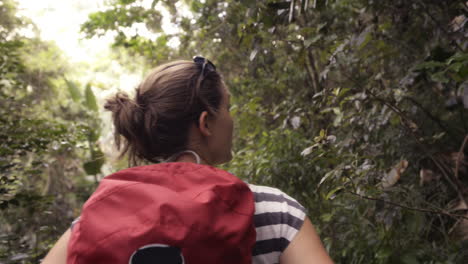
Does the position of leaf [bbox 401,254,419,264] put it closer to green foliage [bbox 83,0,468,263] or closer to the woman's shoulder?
green foliage [bbox 83,0,468,263]

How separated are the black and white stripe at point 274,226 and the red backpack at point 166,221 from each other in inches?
3.4

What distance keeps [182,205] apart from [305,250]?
341mm

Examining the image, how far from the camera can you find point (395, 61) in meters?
3.32

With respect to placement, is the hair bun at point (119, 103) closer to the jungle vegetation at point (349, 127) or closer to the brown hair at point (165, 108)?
the brown hair at point (165, 108)

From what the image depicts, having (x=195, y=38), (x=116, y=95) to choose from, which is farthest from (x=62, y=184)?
(x=116, y=95)

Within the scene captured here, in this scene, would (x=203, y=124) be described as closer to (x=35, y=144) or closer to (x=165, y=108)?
(x=165, y=108)

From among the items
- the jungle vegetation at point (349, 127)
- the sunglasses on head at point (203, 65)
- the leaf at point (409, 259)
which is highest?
the sunglasses on head at point (203, 65)

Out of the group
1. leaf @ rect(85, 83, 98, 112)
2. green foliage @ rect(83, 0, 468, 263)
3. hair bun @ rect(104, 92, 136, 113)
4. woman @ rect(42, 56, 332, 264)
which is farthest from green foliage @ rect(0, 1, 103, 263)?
green foliage @ rect(83, 0, 468, 263)

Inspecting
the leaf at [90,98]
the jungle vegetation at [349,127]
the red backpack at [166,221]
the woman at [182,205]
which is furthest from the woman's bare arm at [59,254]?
the leaf at [90,98]

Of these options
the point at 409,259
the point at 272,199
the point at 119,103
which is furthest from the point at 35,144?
the point at 409,259

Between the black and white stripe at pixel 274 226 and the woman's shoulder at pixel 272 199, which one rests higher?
the woman's shoulder at pixel 272 199

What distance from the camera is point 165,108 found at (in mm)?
1247

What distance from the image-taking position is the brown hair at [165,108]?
4.09 ft

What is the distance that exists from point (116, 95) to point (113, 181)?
1.66 feet
